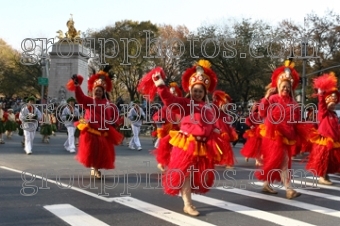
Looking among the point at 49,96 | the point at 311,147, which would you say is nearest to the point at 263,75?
the point at 49,96

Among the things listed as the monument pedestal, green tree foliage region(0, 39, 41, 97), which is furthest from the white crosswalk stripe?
green tree foliage region(0, 39, 41, 97)

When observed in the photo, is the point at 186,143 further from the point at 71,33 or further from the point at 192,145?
the point at 71,33

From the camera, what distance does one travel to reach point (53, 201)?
7.77 meters

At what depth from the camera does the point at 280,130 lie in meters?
8.30

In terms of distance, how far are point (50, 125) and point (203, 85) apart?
14.4m

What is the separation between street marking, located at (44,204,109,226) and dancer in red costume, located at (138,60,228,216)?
1.16m

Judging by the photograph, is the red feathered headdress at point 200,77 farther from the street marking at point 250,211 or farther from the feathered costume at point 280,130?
the street marking at point 250,211

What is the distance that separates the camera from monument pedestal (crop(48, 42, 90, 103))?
110 ft

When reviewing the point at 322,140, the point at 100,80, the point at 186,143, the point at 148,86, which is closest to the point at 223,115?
the point at 322,140

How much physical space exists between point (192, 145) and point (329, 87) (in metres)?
3.98

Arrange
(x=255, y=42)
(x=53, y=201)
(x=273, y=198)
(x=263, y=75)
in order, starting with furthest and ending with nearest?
(x=263, y=75), (x=255, y=42), (x=273, y=198), (x=53, y=201)

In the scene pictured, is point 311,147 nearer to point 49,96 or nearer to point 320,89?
point 320,89

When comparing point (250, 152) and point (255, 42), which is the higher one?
point (255, 42)

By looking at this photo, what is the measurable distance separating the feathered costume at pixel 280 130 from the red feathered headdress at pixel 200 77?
56.2 inches
